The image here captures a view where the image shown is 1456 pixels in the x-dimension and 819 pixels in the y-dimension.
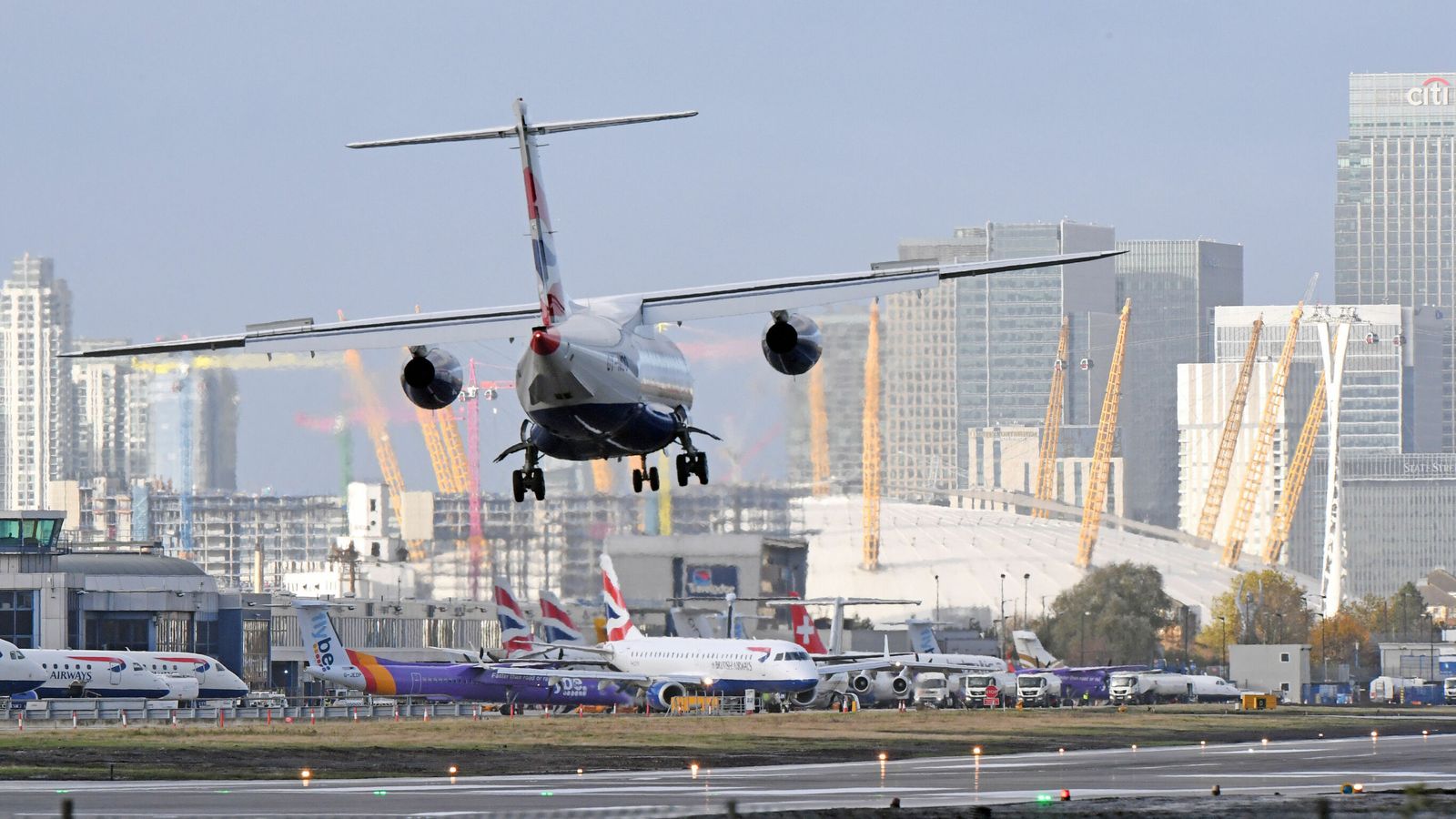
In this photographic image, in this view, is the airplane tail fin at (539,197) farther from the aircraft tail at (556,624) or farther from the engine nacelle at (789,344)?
the aircraft tail at (556,624)

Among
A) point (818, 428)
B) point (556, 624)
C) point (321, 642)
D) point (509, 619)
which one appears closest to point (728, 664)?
point (556, 624)

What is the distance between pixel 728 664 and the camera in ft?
386

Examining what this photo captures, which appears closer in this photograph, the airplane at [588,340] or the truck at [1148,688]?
the airplane at [588,340]

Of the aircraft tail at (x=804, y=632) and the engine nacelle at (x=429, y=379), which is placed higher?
the engine nacelle at (x=429, y=379)

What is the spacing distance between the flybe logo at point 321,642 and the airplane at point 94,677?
7377 mm

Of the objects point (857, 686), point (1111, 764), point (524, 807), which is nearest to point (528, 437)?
point (524, 807)

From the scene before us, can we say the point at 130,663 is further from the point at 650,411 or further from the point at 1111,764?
the point at 650,411

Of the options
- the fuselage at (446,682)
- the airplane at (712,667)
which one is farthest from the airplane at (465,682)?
the airplane at (712,667)

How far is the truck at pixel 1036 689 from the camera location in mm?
131500

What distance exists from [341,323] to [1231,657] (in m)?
120

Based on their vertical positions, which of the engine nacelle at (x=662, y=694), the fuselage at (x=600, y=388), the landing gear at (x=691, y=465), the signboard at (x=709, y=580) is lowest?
the engine nacelle at (x=662, y=694)

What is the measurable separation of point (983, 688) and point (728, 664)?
18771 mm

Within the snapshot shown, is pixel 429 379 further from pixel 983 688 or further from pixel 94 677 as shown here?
pixel 983 688

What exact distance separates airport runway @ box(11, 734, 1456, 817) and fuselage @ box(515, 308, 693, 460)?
807cm
